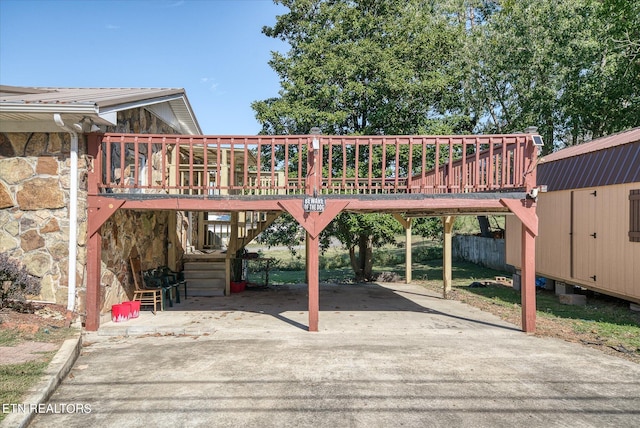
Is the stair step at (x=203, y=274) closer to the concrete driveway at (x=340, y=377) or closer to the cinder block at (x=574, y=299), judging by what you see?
the concrete driveway at (x=340, y=377)

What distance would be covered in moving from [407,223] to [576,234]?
474 cm

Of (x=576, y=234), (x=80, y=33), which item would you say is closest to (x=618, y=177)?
(x=576, y=234)

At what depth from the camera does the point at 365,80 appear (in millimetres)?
15664

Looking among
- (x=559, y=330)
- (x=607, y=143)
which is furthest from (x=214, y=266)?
(x=607, y=143)

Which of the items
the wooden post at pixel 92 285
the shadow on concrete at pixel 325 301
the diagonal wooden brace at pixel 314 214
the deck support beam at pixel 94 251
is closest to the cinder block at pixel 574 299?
the shadow on concrete at pixel 325 301

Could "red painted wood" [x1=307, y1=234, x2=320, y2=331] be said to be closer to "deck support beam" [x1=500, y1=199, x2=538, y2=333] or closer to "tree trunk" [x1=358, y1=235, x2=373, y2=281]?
"deck support beam" [x1=500, y1=199, x2=538, y2=333]

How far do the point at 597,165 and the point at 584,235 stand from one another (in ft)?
5.91

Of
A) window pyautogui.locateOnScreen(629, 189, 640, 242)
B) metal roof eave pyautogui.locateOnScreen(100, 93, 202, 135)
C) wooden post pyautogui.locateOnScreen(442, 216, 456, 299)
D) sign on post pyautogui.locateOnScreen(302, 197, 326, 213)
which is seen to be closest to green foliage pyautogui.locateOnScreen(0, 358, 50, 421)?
metal roof eave pyautogui.locateOnScreen(100, 93, 202, 135)

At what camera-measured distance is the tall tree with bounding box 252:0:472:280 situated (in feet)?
47.8

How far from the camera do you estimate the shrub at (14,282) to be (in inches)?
277

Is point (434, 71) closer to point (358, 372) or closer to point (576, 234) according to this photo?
point (576, 234)

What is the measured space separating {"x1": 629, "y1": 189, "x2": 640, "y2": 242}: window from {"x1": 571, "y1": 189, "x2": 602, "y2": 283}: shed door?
1187mm

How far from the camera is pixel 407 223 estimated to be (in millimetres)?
13531

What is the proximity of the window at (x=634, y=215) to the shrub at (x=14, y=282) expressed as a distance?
1191 centimetres
